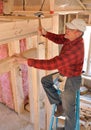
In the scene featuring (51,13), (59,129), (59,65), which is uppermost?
(51,13)

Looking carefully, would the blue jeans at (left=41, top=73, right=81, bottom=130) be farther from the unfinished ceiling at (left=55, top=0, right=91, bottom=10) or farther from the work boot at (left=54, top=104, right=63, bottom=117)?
the unfinished ceiling at (left=55, top=0, right=91, bottom=10)

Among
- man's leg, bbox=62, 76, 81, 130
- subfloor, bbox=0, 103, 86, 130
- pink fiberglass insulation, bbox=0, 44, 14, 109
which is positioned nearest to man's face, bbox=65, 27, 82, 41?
man's leg, bbox=62, 76, 81, 130

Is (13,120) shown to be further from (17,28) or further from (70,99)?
(17,28)

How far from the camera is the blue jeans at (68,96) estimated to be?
6.90 ft

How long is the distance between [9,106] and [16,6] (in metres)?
2.38

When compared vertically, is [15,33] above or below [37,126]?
above

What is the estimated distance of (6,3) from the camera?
2.68 meters

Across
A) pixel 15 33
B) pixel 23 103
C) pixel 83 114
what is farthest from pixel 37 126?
pixel 15 33

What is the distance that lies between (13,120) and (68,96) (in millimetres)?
2146

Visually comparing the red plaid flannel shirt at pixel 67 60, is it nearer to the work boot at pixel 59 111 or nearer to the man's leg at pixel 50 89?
the man's leg at pixel 50 89

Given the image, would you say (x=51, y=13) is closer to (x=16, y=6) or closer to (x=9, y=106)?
(x=16, y=6)

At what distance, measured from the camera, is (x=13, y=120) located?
3871 millimetres

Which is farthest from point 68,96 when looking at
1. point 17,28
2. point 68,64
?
point 17,28

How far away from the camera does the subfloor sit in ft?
12.0
